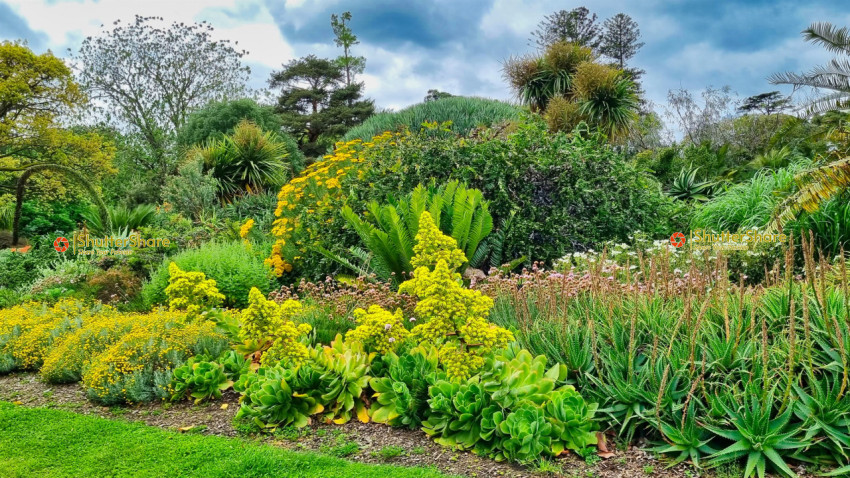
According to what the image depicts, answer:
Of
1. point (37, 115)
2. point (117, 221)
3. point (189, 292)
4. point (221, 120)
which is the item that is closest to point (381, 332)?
point (189, 292)

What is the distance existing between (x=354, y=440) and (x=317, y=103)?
31.8 meters

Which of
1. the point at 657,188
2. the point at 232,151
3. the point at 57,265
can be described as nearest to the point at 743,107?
the point at 657,188

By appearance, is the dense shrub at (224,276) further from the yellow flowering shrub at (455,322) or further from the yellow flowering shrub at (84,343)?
the yellow flowering shrub at (455,322)

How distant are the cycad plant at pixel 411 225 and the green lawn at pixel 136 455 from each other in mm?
3248

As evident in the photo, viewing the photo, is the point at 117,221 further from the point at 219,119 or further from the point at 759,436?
the point at 759,436

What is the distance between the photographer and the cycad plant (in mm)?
6359

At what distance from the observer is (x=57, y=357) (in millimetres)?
4680

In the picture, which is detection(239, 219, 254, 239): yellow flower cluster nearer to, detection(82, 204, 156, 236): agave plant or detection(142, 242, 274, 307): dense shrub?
detection(142, 242, 274, 307): dense shrub

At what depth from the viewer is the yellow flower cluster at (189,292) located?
5.10 meters

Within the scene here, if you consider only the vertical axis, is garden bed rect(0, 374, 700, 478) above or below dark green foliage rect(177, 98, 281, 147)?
below

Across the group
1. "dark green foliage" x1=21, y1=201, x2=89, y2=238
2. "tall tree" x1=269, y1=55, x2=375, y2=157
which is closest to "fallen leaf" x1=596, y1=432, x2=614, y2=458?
"dark green foliage" x1=21, y1=201, x2=89, y2=238

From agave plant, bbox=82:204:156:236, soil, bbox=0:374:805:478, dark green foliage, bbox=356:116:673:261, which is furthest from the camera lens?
agave plant, bbox=82:204:156:236

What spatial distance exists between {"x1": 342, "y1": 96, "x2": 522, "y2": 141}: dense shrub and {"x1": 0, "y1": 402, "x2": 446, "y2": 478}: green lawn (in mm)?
17231

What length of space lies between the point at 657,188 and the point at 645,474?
8.58m
